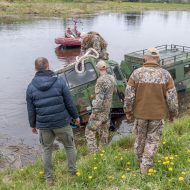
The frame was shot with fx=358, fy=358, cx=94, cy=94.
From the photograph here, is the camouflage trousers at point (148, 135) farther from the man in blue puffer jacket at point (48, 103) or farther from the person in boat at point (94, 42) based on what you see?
the person in boat at point (94, 42)

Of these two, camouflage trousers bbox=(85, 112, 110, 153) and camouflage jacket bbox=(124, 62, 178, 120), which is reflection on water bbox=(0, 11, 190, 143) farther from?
camouflage jacket bbox=(124, 62, 178, 120)

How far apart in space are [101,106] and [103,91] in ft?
1.07

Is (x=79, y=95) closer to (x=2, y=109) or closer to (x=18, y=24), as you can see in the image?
(x=2, y=109)

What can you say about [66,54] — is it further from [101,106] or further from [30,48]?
[101,106]

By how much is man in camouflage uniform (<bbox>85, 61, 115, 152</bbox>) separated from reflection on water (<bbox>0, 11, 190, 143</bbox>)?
2710 millimetres

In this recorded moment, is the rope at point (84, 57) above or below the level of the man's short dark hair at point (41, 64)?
below

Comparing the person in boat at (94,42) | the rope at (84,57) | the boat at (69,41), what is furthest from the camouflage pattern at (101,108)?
the boat at (69,41)

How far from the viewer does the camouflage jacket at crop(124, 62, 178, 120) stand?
17.3ft

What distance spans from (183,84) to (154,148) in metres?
7.24

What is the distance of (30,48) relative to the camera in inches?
972

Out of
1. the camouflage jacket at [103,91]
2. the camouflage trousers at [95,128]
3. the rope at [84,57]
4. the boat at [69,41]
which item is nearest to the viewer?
the camouflage jacket at [103,91]

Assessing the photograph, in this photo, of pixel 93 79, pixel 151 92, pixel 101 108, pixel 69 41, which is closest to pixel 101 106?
pixel 101 108

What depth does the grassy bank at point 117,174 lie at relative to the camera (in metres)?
5.30

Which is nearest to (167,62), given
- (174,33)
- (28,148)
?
(28,148)
